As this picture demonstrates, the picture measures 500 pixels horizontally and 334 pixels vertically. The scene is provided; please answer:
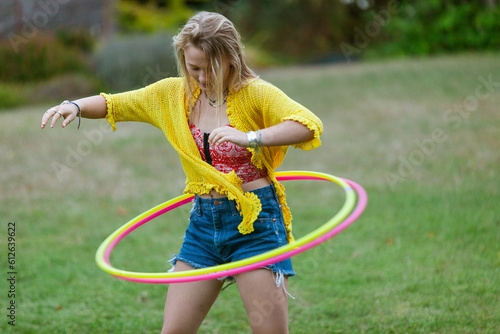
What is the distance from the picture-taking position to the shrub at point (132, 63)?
1391 cm

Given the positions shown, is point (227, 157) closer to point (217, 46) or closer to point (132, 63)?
point (217, 46)

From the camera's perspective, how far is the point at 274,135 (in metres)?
2.48

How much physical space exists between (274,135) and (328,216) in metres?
4.18

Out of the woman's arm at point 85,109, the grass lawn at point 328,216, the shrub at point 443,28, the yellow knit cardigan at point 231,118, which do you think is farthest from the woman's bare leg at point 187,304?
the shrub at point 443,28

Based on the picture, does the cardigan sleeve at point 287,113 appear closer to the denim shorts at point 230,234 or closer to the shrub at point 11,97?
the denim shorts at point 230,234

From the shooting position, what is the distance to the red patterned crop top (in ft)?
9.09

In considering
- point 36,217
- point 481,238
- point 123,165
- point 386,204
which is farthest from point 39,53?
point 481,238

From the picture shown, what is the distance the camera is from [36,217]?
6621 mm

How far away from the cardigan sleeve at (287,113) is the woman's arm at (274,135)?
0.03 meters

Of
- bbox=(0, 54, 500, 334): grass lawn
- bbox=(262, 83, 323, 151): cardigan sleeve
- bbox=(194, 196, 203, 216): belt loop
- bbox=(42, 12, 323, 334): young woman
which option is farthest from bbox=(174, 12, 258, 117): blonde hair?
bbox=(0, 54, 500, 334): grass lawn

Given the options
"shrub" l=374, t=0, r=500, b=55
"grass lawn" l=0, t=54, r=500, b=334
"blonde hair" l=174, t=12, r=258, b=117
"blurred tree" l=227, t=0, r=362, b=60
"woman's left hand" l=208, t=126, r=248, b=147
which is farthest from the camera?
"blurred tree" l=227, t=0, r=362, b=60

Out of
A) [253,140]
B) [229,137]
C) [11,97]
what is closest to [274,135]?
[253,140]

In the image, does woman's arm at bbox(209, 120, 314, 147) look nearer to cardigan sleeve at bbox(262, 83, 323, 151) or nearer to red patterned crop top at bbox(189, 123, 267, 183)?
cardigan sleeve at bbox(262, 83, 323, 151)

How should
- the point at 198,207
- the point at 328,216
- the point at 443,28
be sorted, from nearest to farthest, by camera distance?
the point at 198,207 → the point at 328,216 → the point at 443,28
